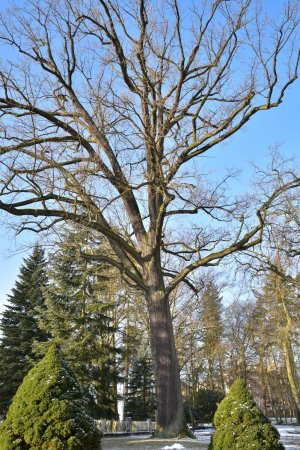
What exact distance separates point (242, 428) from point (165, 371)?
5.39m

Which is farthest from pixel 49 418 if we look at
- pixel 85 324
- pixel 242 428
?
pixel 85 324

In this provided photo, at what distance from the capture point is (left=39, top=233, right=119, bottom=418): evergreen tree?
1950 cm

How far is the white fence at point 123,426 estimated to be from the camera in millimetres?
18156

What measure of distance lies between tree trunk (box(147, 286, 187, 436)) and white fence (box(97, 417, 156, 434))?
813 cm

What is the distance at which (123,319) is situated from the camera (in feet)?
84.9

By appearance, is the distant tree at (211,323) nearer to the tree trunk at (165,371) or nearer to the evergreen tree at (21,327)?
the evergreen tree at (21,327)

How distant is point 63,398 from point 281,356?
29.1 m

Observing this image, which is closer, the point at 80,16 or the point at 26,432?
the point at 26,432

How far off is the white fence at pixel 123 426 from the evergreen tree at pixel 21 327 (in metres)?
4.90

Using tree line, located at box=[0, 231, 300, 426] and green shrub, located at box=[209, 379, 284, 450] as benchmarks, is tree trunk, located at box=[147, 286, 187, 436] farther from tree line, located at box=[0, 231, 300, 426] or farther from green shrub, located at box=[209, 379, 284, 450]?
green shrub, located at box=[209, 379, 284, 450]

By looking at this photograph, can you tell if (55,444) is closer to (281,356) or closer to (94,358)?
(94,358)

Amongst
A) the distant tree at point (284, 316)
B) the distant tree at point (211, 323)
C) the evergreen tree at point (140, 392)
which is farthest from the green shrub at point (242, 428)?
the evergreen tree at point (140, 392)

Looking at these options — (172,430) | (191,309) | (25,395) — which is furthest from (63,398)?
(191,309)

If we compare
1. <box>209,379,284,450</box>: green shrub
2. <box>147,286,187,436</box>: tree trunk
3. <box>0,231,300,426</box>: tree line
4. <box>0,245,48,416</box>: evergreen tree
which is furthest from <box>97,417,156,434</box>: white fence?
<box>209,379,284,450</box>: green shrub
